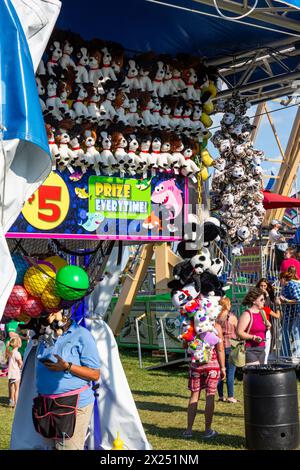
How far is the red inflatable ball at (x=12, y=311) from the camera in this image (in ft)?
17.5

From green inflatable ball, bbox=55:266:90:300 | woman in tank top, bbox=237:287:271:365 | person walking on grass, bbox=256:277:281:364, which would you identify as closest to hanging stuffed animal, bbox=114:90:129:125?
green inflatable ball, bbox=55:266:90:300

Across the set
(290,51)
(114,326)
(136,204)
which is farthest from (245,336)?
(114,326)

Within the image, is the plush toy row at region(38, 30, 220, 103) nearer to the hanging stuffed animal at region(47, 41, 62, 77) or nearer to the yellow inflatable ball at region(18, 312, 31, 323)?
the hanging stuffed animal at region(47, 41, 62, 77)

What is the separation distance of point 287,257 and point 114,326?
13.2 feet

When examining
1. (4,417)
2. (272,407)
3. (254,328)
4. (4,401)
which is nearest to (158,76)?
(272,407)

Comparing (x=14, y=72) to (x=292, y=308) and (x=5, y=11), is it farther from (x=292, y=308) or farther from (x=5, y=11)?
(x=292, y=308)

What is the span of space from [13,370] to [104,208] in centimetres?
482

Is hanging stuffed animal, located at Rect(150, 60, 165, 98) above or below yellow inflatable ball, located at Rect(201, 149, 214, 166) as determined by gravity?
above

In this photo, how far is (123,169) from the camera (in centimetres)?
632

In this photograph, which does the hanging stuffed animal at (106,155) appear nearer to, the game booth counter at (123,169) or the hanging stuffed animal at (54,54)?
the game booth counter at (123,169)

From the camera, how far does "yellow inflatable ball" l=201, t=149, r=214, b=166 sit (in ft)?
22.5

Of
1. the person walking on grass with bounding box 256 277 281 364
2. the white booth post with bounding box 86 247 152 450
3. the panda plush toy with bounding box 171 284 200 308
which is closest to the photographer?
the white booth post with bounding box 86 247 152 450

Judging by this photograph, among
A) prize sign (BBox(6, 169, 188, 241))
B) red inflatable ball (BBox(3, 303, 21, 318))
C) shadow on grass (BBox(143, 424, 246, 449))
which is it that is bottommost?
shadow on grass (BBox(143, 424, 246, 449))

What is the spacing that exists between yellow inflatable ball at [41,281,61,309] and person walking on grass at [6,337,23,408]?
515cm
